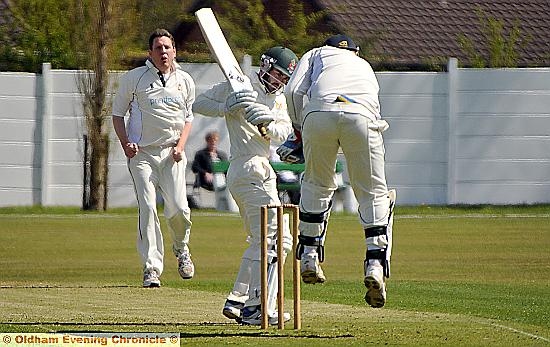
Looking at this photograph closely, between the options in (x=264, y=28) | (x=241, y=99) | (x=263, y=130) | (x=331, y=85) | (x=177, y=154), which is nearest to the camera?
(x=331, y=85)

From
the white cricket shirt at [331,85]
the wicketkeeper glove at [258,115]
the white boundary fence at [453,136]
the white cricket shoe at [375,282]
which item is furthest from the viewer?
the white boundary fence at [453,136]

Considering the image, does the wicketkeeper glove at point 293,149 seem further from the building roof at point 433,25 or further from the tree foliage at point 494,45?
the building roof at point 433,25

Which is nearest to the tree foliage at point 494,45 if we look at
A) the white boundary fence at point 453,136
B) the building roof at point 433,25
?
the building roof at point 433,25

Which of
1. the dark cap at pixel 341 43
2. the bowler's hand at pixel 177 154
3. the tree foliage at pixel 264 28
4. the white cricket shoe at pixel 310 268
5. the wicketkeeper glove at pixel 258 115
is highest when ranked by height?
the dark cap at pixel 341 43

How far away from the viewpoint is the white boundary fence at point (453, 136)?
2356 centimetres

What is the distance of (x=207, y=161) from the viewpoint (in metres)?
23.1

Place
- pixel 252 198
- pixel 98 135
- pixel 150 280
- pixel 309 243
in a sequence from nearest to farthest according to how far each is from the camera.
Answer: pixel 309 243 → pixel 252 198 → pixel 150 280 → pixel 98 135

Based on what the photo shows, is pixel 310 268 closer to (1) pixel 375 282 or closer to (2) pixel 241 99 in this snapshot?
(1) pixel 375 282

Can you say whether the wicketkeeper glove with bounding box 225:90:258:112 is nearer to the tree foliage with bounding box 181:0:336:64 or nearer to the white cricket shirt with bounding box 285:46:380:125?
the white cricket shirt with bounding box 285:46:380:125

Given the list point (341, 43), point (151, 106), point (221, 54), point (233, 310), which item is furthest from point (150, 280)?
point (341, 43)

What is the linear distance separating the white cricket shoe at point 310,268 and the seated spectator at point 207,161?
47.6 feet

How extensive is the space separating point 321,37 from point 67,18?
17.0ft

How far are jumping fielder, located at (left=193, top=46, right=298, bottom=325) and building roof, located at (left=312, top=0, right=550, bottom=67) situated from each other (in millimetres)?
19606

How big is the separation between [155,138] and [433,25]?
65.2 feet
